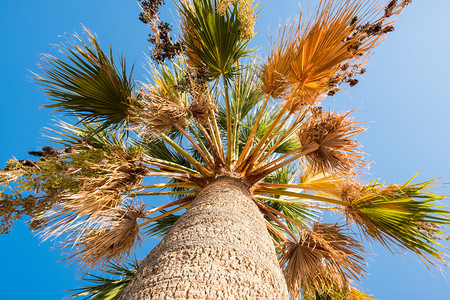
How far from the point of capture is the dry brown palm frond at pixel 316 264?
2971mm

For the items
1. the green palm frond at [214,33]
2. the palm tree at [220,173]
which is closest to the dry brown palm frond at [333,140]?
the palm tree at [220,173]

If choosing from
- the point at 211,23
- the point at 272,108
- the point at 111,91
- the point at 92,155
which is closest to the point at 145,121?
the point at 92,155

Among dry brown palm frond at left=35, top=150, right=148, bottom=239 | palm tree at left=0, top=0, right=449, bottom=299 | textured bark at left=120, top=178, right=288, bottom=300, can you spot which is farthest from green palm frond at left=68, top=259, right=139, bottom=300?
textured bark at left=120, top=178, right=288, bottom=300

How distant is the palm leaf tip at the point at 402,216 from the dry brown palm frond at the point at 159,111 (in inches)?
85.9

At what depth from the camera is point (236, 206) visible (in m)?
2.28

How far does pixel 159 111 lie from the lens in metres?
2.90

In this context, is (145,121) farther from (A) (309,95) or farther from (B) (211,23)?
(A) (309,95)

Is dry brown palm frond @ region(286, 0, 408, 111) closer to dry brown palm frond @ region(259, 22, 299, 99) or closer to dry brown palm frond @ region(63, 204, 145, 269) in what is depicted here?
dry brown palm frond @ region(259, 22, 299, 99)

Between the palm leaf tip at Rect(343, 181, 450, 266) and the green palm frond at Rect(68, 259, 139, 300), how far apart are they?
3.39 meters

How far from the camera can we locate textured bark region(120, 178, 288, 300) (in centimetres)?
138

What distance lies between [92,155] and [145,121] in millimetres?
623

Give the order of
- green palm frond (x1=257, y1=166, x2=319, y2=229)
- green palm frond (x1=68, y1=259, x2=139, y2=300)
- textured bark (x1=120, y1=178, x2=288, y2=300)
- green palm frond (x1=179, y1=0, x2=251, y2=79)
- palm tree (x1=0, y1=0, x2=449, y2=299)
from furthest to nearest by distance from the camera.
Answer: green palm frond (x1=257, y1=166, x2=319, y2=229) → green palm frond (x1=68, y1=259, x2=139, y2=300) → green palm frond (x1=179, y1=0, x2=251, y2=79) → palm tree (x1=0, y1=0, x2=449, y2=299) → textured bark (x1=120, y1=178, x2=288, y2=300)

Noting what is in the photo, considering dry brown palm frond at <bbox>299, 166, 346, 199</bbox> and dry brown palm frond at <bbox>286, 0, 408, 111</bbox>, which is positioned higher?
dry brown palm frond at <bbox>286, 0, 408, 111</bbox>

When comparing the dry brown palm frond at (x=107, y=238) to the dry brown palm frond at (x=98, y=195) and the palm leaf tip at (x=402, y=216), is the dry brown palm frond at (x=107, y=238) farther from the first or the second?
the palm leaf tip at (x=402, y=216)
